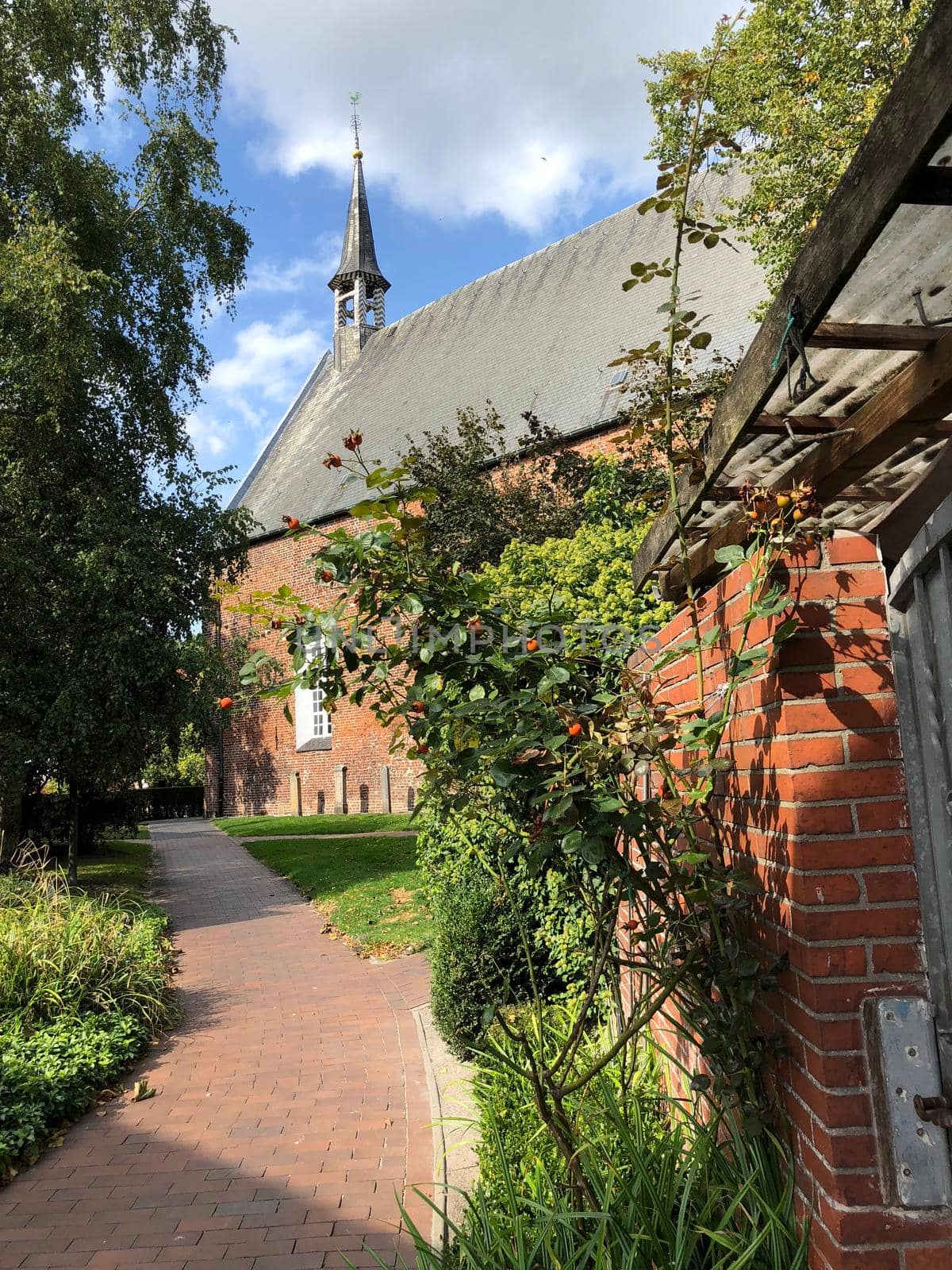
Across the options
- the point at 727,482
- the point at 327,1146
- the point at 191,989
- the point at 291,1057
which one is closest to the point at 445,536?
the point at 191,989

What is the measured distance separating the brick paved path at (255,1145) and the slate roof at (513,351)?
11795 mm

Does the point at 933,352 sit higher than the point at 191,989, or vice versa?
the point at 933,352

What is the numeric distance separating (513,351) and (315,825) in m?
12.0

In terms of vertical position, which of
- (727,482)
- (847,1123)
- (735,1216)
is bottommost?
(735,1216)

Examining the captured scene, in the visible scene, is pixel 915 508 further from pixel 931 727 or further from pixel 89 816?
pixel 89 816

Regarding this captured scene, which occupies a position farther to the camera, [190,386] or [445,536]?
[190,386]

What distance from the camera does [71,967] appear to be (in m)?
6.16

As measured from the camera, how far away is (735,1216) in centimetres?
258

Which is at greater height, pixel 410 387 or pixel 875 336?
pixel 410 387

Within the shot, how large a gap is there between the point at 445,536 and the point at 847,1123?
11.3 m

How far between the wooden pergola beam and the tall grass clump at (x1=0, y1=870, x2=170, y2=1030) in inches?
210

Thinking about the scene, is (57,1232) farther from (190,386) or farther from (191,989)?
(190,386)

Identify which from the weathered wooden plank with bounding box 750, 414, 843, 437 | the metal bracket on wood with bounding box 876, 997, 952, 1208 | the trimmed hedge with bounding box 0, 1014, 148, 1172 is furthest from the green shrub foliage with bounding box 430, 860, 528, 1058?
the weathered wooden plank with bounding box 750, 414, 843, 437

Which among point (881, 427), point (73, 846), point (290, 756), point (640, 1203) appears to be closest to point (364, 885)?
point (73, 846)
